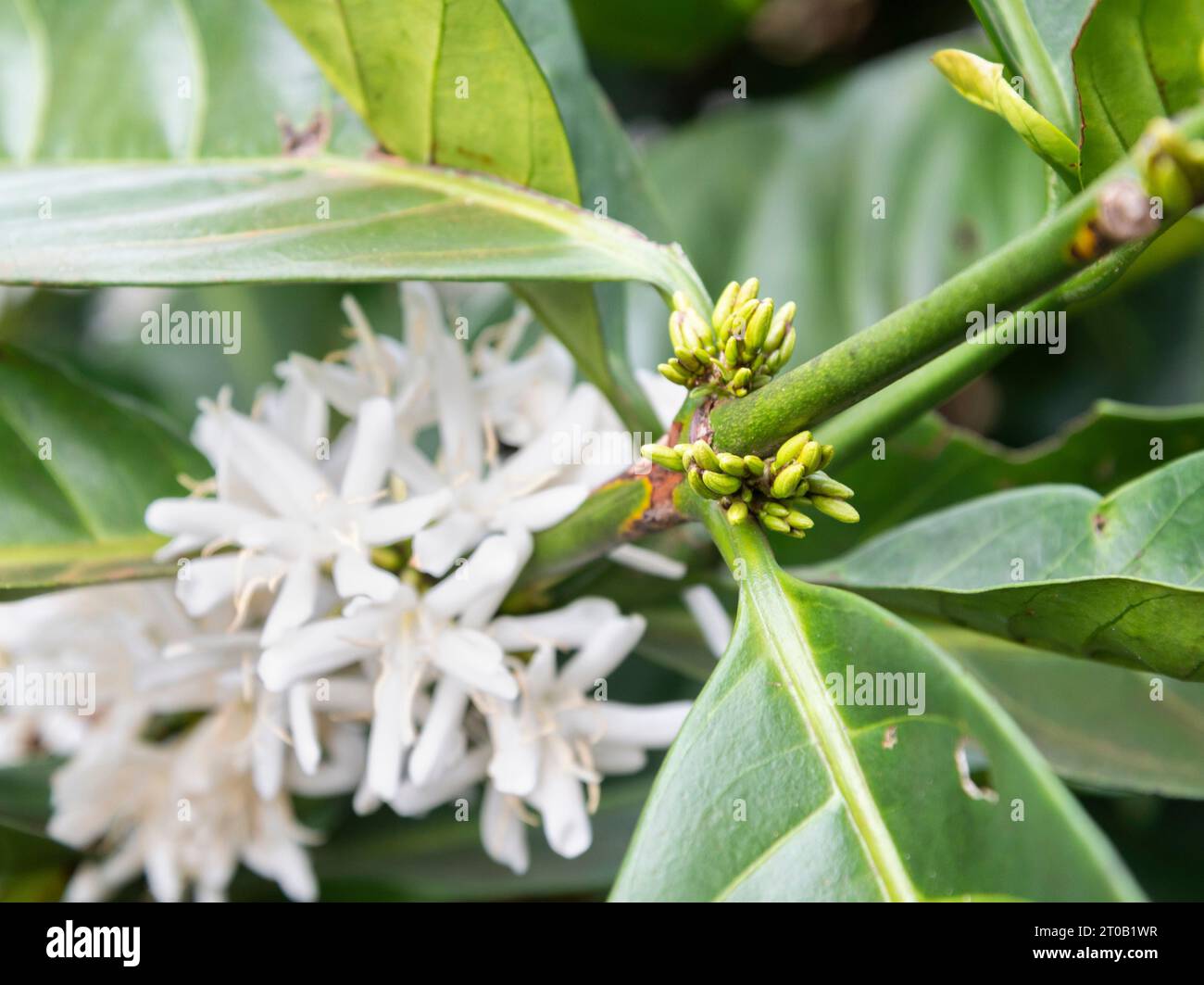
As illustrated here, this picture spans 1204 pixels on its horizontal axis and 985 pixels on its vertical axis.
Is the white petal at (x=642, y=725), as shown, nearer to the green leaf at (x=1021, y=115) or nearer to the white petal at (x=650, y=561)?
the white petal at (x=650, y=561)

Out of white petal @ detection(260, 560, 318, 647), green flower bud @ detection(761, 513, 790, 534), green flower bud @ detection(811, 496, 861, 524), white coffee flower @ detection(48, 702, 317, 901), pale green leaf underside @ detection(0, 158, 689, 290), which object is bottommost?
white coffee flower @ detection(48, 702, 317, 901)

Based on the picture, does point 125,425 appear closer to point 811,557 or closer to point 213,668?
point 213,668

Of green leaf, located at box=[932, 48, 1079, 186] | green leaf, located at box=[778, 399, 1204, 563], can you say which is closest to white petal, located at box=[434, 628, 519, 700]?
green leaf, located at box=[778, 399, 1204, 563]

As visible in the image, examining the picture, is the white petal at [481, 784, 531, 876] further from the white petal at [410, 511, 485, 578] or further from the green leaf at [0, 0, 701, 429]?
the green leaf at [0, 0, 701, 429]

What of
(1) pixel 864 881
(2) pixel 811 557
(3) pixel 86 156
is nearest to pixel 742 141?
→ (2) pixel 811 557

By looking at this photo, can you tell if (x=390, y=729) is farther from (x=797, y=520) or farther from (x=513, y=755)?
(x=797, y=520)

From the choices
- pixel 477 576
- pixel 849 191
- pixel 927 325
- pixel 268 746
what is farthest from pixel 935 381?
pixel 849 191
